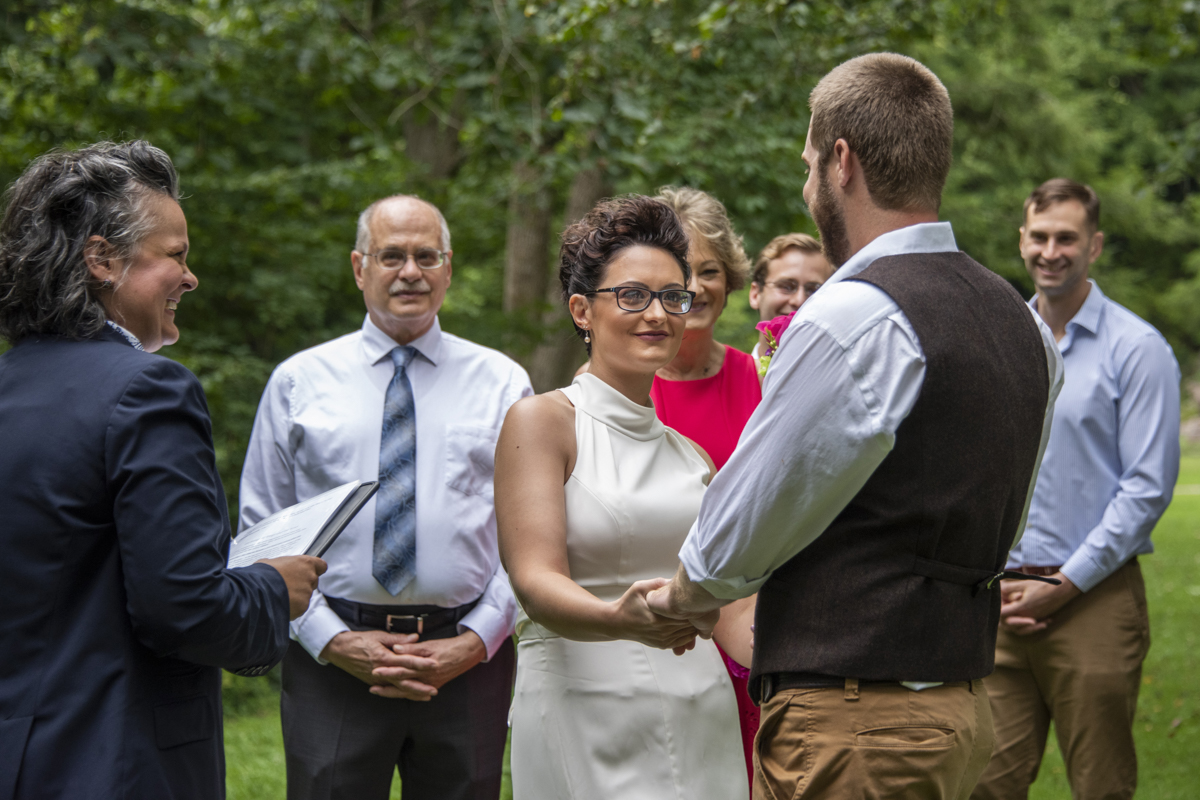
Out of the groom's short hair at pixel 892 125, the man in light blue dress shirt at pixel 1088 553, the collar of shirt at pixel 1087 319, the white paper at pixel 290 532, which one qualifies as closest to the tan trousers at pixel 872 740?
the groom's short hair at pixel 892 125

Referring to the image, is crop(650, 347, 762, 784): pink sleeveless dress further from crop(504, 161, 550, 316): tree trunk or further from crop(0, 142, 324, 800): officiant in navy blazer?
crop(504, 161, 550, 316): tree trunk

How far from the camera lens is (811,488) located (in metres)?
1.93

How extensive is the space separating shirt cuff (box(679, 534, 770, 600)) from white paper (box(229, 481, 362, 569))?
2.95ft

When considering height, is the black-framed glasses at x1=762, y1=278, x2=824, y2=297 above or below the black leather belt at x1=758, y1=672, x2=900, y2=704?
above

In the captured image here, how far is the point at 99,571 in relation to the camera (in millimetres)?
2008

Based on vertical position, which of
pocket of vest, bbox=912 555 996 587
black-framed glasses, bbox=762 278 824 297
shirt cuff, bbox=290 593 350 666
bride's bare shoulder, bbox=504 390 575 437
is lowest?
shirt cuff, bbox=290 593 350 666

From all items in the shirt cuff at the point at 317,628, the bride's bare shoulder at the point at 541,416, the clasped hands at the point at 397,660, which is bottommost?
the clasped hands at the point at 397,660

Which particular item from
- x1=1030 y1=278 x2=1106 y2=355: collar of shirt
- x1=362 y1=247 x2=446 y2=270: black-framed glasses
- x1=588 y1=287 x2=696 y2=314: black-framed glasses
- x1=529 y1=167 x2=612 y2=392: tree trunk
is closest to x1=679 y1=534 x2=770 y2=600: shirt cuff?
x1=588 y1=287 x2=696 y2=314: black-framed glasses

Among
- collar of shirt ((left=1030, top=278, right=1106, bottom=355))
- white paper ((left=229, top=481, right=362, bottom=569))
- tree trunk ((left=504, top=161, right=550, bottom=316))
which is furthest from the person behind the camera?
tree trunk ((left=504, top=161, right=550, bottom=316))

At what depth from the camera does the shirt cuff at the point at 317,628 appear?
3279 millimetres

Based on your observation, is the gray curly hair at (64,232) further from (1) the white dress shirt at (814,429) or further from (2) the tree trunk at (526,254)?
(2) the tree trunk at (526,254)

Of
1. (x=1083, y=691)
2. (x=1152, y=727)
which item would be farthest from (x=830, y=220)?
(x=1152, y=727)

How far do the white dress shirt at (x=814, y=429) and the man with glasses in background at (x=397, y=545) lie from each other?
1577mm

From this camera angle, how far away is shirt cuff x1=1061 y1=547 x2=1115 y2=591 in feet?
12.7
